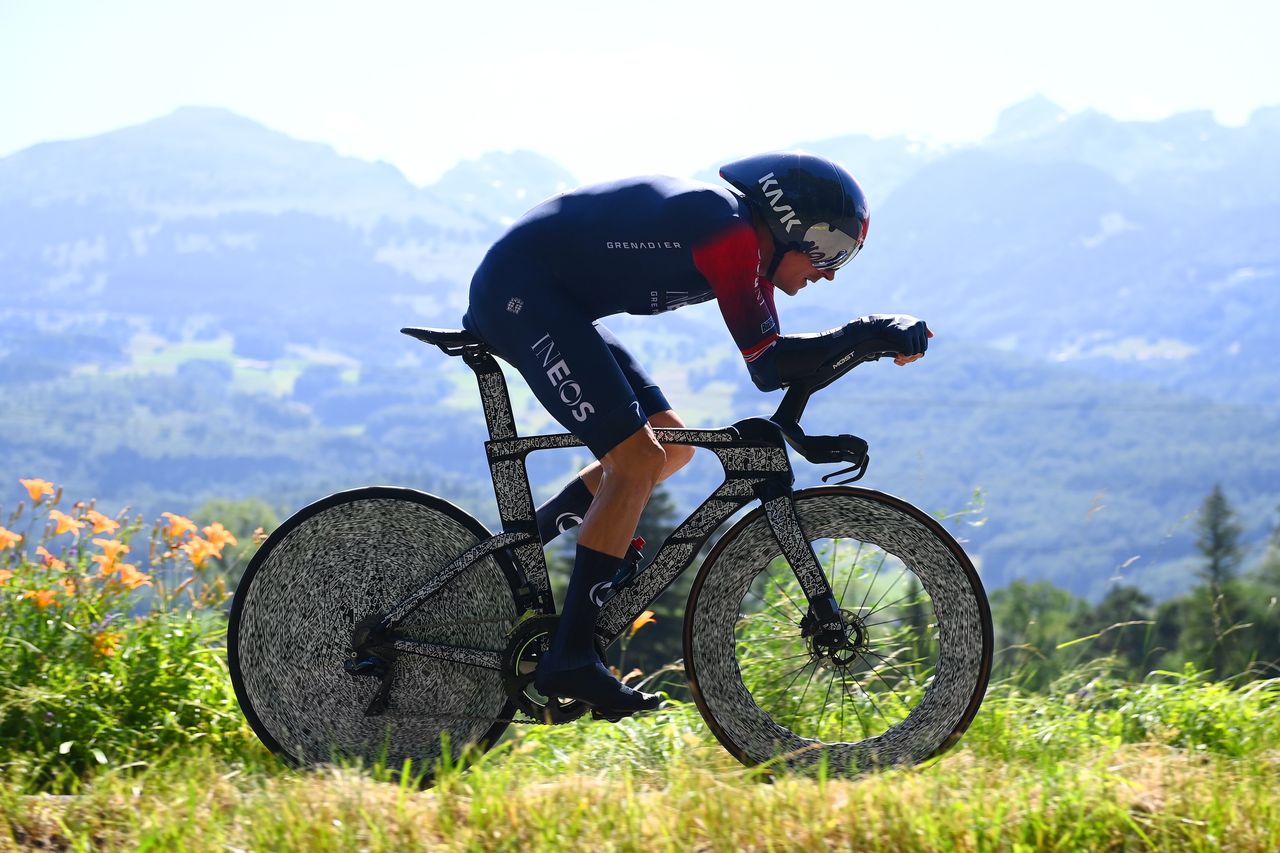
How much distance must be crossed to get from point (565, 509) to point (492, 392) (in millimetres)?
496

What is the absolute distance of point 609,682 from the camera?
12.4 feet

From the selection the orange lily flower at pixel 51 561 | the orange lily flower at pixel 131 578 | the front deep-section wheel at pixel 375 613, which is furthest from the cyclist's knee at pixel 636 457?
the orange lily flower at pixel 51 561

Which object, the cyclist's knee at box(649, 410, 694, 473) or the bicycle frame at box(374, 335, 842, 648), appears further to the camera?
the cyclist's knee at box(649, 410, 694, 473)

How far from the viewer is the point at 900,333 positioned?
143 inches

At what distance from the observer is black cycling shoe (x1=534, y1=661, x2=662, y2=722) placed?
379 cm

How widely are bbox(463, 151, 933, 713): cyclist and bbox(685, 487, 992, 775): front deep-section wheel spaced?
0.99 feet

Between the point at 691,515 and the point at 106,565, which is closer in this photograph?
the point at 691,515

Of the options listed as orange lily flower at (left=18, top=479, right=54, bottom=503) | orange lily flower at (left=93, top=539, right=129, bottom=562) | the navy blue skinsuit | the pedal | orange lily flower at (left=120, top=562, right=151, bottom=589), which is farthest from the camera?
orange lily flower at (left=18, top=479, right=54, bottom=503)

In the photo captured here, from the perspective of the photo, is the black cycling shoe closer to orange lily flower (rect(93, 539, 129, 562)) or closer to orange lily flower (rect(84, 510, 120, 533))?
orange lily flower (rect(93, 539, 129, 562))

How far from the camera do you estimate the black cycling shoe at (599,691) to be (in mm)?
3789

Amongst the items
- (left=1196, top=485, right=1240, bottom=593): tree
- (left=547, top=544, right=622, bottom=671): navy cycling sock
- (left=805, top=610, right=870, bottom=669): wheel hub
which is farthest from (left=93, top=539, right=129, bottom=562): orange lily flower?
(left=1196, top=485, right=1240, bottom=593): tree

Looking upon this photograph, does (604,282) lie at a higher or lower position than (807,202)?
lower

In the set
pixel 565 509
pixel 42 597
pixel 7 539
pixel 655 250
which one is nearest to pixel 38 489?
pixel 7 539

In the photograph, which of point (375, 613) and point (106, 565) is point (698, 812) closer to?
point (375, 613)
